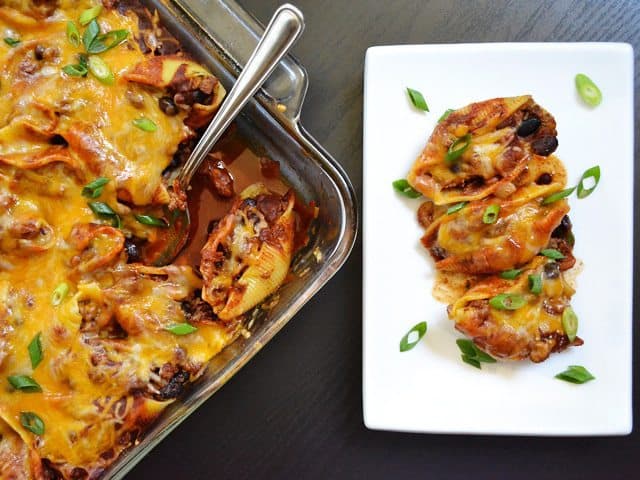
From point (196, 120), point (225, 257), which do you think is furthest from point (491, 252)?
point (196, 120)

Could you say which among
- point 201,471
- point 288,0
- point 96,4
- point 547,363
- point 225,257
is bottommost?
point 201,471

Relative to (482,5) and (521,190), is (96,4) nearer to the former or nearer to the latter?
(482,5)

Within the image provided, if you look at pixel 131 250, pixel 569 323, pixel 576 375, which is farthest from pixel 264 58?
pixel 576 375

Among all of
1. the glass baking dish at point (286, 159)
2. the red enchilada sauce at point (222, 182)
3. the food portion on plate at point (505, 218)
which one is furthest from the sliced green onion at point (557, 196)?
the red enchilada sauce at point (222, 182)

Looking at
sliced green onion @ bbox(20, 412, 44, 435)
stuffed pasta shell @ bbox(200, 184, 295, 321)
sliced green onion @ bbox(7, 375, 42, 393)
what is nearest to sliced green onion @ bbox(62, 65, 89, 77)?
stuffed pasta shell @ bbox(200, 184, 295, 321)

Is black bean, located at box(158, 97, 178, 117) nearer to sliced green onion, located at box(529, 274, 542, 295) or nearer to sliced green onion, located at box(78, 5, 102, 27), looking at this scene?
sliced green onion, located at box(78, 5, 102, 27)

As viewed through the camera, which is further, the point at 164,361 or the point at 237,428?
the point at 237,428
